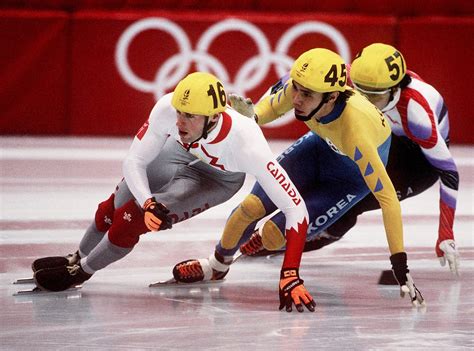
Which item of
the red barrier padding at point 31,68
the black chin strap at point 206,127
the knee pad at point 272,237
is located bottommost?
the red barrier padding at point 31,68

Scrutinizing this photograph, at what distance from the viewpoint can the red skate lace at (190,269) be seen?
657cm

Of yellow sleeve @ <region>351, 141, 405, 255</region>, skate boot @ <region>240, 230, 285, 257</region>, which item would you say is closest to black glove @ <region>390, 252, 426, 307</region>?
yellow sleeve @ <region>351, 141, 405, 255</region>

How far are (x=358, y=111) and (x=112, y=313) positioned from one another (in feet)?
5.37

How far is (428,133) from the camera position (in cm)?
673

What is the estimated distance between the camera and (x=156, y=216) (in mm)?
5887

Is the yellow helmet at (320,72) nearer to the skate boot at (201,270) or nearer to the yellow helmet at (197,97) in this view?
the yellow helmet at (197,97)

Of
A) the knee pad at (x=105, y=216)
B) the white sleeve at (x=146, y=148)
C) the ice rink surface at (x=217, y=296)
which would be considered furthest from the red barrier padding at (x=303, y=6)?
the white sleeve at (x=146, y=148)

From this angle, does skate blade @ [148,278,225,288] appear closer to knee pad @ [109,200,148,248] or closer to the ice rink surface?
the ice rink surface

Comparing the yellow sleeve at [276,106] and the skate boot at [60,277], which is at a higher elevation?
the yellow sleeve at [276,106]

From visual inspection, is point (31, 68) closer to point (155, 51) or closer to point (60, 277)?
point (155, 51)

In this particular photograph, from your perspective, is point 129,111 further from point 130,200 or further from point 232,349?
point 232,349

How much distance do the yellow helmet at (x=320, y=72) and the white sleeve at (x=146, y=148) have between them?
0.71 metres

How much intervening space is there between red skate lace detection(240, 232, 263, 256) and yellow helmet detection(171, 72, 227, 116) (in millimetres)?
1121

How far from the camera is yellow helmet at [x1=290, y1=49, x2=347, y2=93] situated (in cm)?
598
